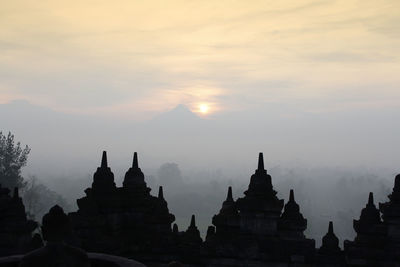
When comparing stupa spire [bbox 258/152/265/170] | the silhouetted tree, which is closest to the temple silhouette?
stupa spire [bbox 258/152/265/170]

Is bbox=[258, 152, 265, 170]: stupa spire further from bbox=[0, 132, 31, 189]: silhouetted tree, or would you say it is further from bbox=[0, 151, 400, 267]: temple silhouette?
bbox=[0, 132, 31, 189]: silhouetted tree

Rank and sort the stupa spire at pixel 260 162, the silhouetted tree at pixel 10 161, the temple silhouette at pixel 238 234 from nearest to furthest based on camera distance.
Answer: the temple silhouette at pixel 238 234, the stupa spire at pixel 260 162, the silhouetted tree at pixel 10 161

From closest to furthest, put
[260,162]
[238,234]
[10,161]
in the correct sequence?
[238,234], [260,162], [10,161]

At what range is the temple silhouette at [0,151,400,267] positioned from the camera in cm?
1216

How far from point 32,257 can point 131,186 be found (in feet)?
26.6

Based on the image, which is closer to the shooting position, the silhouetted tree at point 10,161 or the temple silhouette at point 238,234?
the temple silhouette at point 238,234

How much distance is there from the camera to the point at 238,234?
41.1ft

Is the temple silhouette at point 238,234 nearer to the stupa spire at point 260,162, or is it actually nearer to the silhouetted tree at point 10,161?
the stupa spire at point 260,162

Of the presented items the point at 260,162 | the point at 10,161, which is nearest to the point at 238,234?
the point at 260,162

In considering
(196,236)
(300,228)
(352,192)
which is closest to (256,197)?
(300,228)

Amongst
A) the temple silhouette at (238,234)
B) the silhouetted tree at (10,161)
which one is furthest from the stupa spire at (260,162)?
the silhouetted tree at (10,161)

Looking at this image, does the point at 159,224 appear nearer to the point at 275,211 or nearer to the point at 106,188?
the point at 106,188

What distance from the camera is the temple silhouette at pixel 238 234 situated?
39.9 feet

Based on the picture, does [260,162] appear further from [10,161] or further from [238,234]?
[10,161]
